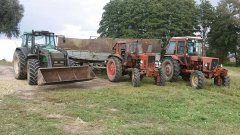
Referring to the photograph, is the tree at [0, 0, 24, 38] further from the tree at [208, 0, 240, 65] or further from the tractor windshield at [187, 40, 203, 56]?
the tree at [208, 0, 240, 65]

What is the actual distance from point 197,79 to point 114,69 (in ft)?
12.1

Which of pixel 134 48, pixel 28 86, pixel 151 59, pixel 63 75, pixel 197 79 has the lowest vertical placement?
pixel 28 86

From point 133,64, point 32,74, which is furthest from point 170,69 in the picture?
point 32,74

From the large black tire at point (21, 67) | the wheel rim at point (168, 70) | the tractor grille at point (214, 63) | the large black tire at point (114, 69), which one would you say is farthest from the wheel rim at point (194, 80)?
the large black tire at point (21, 67)

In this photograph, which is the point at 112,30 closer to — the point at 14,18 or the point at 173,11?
the point at 173,11

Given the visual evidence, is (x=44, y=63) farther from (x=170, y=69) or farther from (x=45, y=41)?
(x=170, y=69)

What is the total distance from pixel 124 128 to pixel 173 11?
4430cm

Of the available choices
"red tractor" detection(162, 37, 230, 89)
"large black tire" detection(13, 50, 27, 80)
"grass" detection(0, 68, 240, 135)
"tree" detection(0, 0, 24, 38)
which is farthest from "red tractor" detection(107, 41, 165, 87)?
"tree" detection(0, 0, 24, 38)

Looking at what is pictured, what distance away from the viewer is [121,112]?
11031 millimetres

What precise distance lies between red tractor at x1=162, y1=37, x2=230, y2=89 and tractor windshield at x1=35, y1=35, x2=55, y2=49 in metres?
5.12

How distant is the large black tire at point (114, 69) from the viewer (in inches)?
701

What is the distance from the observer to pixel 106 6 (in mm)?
55844

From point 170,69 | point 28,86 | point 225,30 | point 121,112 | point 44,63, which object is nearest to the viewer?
point 121,112

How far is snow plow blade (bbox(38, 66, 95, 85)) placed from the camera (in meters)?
15.1
